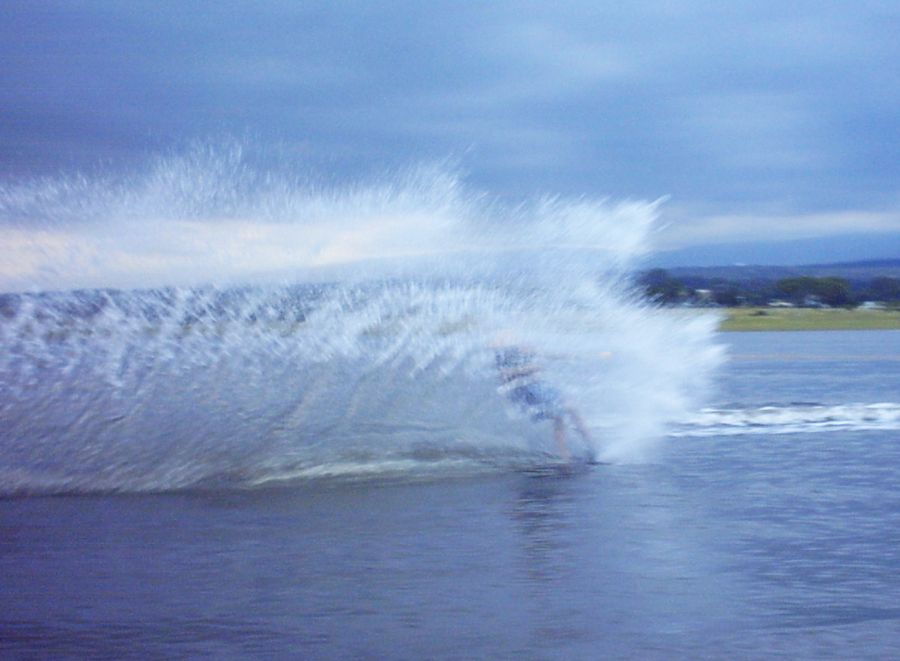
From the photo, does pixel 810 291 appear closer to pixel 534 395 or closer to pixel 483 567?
pixel 534 395

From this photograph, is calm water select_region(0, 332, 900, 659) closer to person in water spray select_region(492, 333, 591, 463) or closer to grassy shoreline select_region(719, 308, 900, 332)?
person in water spray select_region(492, 333, 591, 463)

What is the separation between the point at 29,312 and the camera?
1073 cm

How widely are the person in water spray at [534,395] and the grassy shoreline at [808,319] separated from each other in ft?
111

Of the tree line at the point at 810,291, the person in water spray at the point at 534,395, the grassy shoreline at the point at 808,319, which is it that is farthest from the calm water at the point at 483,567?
the grassy shoreline at the point at 808,319

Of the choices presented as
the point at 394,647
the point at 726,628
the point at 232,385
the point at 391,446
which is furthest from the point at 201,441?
the point at 726,628

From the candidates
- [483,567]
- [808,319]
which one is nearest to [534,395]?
[483,567]

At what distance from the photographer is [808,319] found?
4491cm

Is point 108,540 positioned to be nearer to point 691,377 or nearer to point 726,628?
point 726,628

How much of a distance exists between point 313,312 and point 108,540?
4.18m

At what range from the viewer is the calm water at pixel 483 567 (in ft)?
18.1

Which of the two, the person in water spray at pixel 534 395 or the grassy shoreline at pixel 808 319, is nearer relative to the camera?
the person in water spray at pixel 534 395

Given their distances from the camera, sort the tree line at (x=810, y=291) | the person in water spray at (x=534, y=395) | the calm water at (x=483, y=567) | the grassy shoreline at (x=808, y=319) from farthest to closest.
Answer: the grassy shoreline at (x=808, y=319) → the tree line at (x=810, y=291) → the person in water spray at (x=534, y=395) → the calm water at (x=483, y=567)

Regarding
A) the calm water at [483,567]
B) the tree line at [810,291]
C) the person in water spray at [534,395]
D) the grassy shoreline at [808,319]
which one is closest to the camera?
the calm water at [483,567]

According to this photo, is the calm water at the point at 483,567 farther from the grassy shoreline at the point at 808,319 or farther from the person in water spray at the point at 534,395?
the grassy shoreline at the point at 808,319
